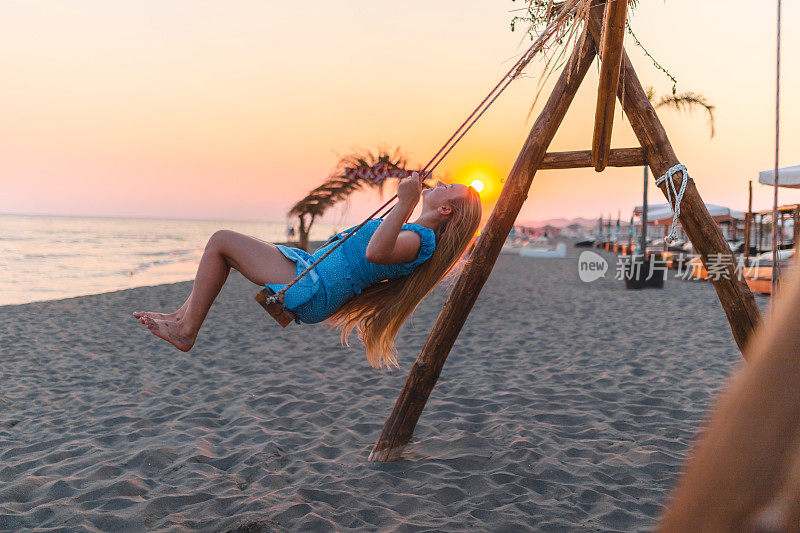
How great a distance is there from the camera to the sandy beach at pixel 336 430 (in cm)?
288

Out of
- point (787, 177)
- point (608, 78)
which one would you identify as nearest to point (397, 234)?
point (608, 78)

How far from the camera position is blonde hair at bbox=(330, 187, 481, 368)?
300 cm

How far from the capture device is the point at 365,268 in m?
2.90

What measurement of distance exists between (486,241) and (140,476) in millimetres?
2438

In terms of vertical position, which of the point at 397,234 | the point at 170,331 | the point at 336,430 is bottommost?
the point at 336,430

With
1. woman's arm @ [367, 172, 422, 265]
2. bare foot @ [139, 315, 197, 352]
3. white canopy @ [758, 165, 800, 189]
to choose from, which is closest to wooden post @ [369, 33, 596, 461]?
woman's arm @ [367, 172, 422, 265]

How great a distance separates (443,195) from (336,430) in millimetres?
1986

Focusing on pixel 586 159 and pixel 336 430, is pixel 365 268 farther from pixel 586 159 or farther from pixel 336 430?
pixel 336 430

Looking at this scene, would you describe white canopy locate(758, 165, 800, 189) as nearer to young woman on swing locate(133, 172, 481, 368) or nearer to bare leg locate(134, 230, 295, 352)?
young woman on swing locate(133, 172, 481, 368)

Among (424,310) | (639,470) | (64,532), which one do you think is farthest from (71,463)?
(424,310)

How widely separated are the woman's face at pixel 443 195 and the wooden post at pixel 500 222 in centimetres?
24

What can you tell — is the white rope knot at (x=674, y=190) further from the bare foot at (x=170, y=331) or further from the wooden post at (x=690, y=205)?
the bare foot at (x=170, y=331)

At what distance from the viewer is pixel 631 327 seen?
315 inches

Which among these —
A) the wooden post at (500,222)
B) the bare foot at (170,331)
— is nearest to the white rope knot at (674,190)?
the wooden post at (500,222)
